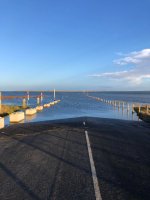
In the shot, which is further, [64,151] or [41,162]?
[64,151]

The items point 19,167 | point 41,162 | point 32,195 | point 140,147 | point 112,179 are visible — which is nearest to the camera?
point 32,195

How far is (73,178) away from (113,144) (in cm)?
686

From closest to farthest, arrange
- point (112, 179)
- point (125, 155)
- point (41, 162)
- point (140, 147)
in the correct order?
point (112, 179)
point (41, 162)
point (125, 155)
point (140, 147)

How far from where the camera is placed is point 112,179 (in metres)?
9.20

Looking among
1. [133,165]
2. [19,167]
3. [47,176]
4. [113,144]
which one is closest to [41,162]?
[19,167]

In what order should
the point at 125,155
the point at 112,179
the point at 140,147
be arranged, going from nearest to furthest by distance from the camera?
the point at 112,179
the point at 125,155
the point at 140,147

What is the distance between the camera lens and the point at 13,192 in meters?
8.04

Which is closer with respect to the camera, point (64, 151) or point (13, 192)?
point (13, 192)

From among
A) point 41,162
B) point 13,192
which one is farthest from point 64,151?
point 13,192

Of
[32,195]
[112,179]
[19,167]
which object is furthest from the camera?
[19,167]

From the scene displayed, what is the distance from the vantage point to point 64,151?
13.7m

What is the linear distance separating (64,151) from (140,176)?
4.81 metres

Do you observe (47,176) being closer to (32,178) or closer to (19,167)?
(32,178)

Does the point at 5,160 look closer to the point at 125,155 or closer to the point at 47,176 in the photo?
the point at 47,176
